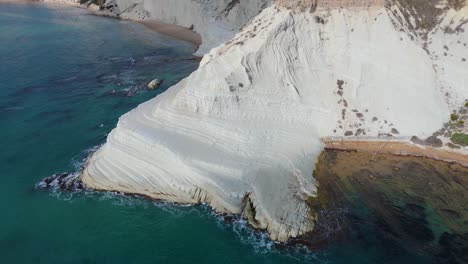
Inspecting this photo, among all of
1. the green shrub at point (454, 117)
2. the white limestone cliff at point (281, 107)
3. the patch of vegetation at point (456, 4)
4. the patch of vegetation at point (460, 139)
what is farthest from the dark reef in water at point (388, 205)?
the patch of vegetation at point (456, 4)

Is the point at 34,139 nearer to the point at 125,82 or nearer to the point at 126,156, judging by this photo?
the point at 126,156

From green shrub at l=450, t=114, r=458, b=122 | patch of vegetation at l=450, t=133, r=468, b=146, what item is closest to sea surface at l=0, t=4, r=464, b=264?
patch of vegetation at l=450, t=133, r=468, b=146

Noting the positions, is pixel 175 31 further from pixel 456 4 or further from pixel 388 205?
pixel 388 205

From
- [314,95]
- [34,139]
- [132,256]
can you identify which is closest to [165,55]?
[34,139]

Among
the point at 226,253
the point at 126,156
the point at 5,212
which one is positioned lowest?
the point at 5,212

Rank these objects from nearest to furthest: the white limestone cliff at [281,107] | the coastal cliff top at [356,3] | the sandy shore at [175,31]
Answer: the white limestone cliff at [281,107] → the coastal cliff top at [356,3] → the sandy shore at [175,31]

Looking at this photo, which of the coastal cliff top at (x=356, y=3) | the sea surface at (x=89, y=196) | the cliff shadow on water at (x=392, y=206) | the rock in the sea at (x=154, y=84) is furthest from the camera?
the rock in the sea at (x=154, y=84)

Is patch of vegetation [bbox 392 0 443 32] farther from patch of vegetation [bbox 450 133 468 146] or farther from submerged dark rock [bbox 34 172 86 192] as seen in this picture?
submerged dark rock [bbox 34 172 86 192]

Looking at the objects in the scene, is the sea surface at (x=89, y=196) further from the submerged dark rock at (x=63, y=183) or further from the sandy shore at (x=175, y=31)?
the sandy shore at (x=175, y=31)
